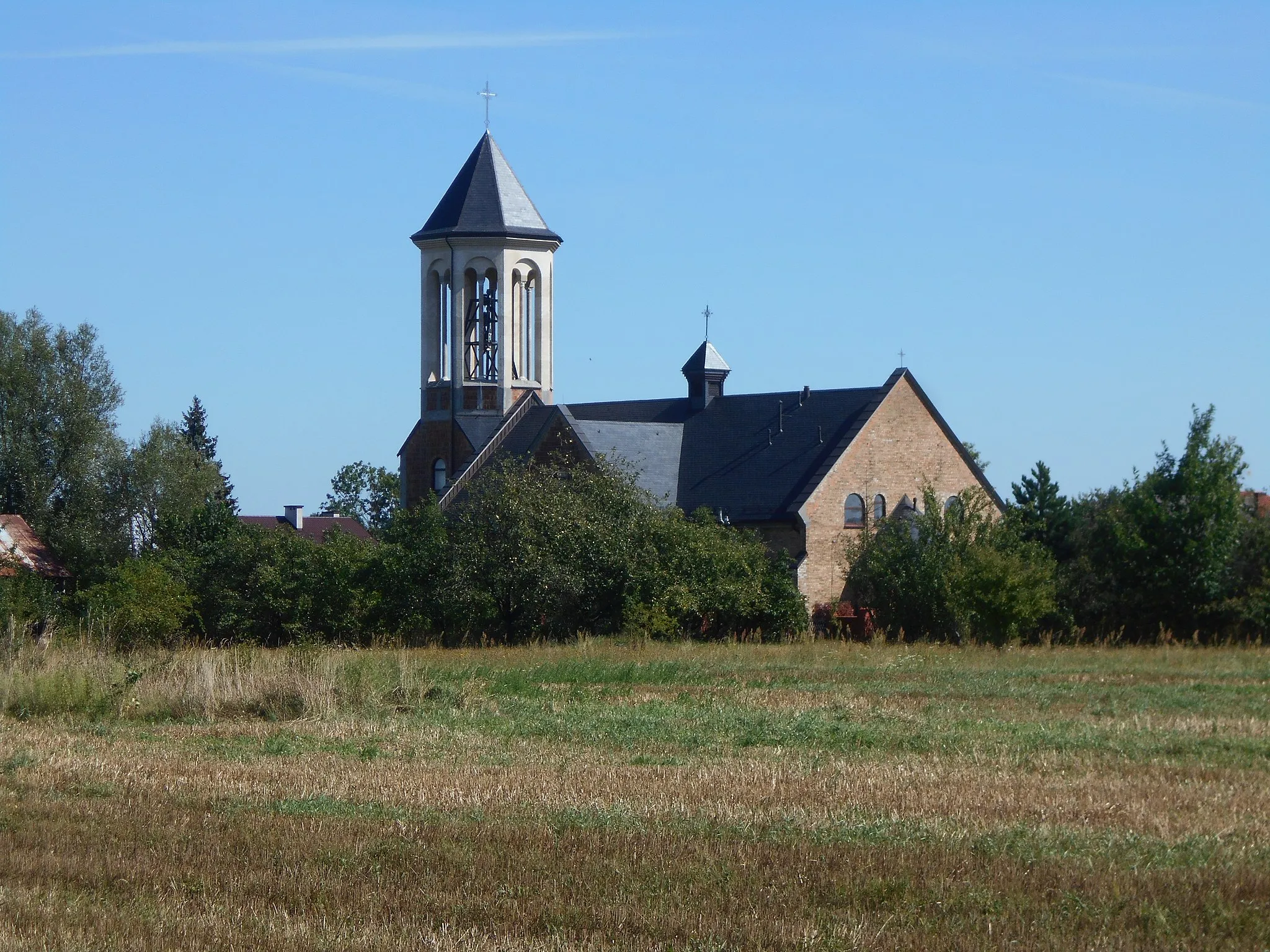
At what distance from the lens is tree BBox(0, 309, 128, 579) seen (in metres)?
58.5

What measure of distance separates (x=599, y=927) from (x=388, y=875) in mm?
1807

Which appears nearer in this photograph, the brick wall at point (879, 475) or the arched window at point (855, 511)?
the brick wall at point (879, 475)

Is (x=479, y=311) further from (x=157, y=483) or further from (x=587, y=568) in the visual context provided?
(x=587, y=568)

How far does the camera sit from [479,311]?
183 ft

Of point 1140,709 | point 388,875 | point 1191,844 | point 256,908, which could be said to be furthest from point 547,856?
point 1140,709

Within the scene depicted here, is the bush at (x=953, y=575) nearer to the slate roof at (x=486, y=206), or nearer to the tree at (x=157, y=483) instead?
the slate roof at (x=486, y=206)

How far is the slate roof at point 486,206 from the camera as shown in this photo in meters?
54.6

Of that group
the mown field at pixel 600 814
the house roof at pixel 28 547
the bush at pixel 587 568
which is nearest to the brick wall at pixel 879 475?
the bush at pixel 587 568

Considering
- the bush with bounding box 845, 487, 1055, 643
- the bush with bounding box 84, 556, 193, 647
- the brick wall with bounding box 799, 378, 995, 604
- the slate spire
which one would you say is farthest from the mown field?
the slate spire

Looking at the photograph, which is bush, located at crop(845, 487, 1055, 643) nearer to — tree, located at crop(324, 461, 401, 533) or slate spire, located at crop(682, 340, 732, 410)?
slate spire, located at crop(682, 340, 732, 410)

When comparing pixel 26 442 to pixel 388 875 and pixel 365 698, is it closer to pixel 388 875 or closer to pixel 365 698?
pixel 365 698

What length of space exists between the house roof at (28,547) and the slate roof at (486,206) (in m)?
17.5

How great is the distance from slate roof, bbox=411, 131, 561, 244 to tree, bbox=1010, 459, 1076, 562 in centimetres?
1849

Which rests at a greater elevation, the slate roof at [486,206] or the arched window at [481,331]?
the slate roof at [486,206]
